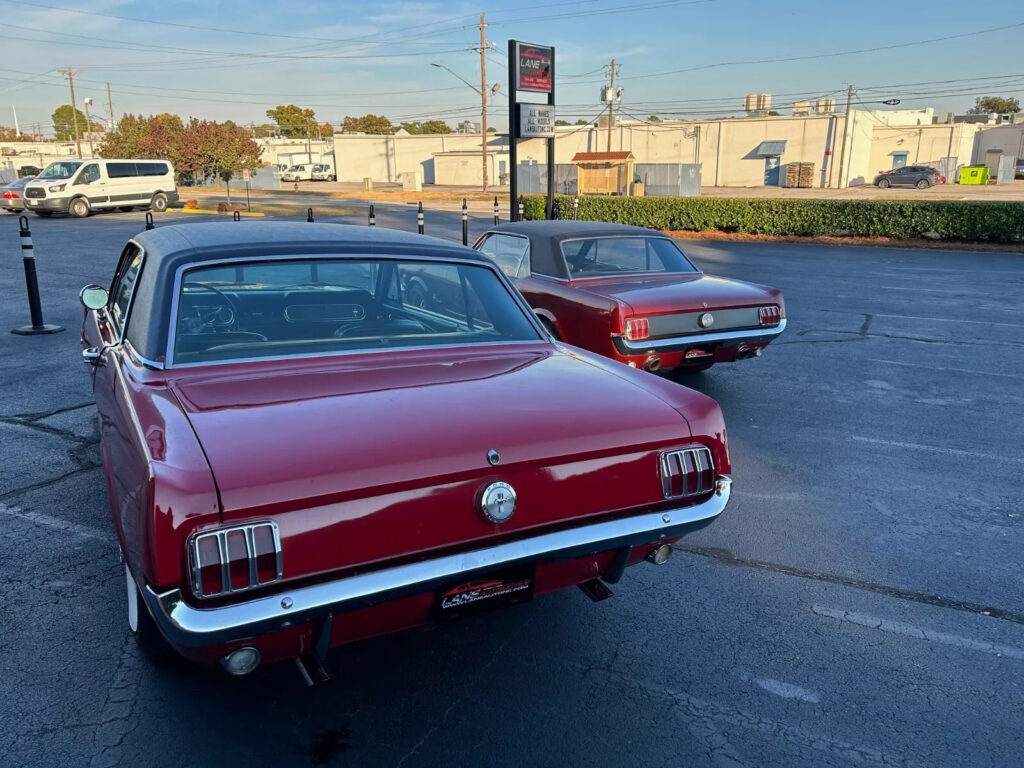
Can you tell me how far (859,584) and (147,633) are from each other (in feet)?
10.3

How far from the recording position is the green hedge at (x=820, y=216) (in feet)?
66.2

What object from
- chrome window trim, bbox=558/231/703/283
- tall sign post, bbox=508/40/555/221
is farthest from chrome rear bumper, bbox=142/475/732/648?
tall sign post, bbox=508/40/555/221

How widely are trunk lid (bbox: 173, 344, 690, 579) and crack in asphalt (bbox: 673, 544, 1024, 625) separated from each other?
1.40 meters

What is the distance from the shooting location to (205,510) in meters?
2.06

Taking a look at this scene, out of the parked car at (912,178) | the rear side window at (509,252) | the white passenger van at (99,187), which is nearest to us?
the rear side window at (509,252)

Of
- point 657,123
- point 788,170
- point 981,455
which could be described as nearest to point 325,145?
point 657,123

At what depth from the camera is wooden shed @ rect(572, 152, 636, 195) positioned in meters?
40.2

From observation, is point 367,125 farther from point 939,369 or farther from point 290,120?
point 939,369

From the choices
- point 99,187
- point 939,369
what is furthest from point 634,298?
point 99,187

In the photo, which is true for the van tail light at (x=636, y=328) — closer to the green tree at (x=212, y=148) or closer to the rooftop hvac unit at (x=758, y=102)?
the green tree at (x=212, y=148)

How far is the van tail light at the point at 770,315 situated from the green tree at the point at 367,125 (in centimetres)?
11710

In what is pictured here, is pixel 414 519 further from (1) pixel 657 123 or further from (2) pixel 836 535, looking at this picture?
(1) pixel 657 123

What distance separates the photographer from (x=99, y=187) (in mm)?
27406

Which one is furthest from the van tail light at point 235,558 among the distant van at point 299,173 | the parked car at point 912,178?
the distant van at point 299,173
